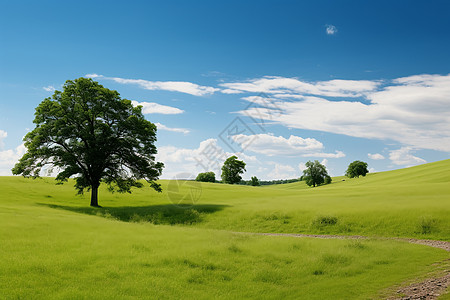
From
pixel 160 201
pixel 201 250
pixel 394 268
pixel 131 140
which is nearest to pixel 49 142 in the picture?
pixel 131 140

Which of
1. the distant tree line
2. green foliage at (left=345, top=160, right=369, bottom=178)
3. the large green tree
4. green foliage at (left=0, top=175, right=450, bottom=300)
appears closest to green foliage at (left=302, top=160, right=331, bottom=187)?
the distant tree line

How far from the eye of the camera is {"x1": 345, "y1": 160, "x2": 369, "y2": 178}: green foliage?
134125 millimetres

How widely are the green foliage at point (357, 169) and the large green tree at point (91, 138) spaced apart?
110515mm

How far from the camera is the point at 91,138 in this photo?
40031mm

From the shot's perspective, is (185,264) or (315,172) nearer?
(185,264)

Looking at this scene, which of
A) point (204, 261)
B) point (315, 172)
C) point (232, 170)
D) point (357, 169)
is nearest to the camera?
→ point (204, 261)

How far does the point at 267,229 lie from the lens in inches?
1133

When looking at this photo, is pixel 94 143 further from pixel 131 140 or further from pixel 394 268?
pixel 394 268

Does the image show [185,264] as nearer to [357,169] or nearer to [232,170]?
[232,170]

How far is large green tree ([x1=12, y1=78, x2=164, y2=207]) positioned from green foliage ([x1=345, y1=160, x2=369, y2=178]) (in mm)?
110515

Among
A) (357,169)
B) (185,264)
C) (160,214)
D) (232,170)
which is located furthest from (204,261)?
(357,169)

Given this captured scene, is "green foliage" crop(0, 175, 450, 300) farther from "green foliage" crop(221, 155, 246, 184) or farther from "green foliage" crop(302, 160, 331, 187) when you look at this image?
"green foliage" crop(302, 160, 331, 187)

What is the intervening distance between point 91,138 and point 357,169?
387 feet

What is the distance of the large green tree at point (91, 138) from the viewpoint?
39406 mm
